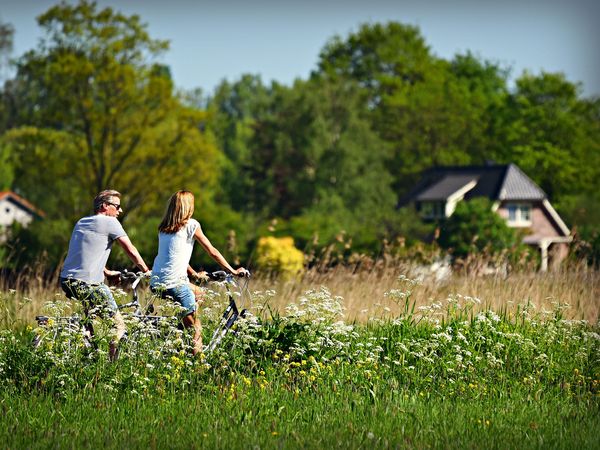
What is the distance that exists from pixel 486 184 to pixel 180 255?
53.7m

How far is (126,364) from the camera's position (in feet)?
26.2

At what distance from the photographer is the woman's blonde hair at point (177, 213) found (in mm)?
8836

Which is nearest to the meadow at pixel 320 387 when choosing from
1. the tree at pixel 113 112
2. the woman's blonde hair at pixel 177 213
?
the woman's blonde hair at pixel 177 213

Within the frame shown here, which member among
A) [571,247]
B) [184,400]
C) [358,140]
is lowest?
[184,400]

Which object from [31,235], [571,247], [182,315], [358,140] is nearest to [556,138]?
[358,140]

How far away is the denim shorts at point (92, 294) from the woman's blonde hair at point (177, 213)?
814 mm

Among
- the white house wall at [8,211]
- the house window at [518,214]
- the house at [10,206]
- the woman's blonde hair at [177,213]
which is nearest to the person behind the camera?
the woman's blonde hair at [177,213]

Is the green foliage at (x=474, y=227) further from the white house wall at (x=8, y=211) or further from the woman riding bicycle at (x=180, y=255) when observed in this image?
the woman riding bicycle at (x=180, y=255)

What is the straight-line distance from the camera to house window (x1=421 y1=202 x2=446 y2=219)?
62.4 m

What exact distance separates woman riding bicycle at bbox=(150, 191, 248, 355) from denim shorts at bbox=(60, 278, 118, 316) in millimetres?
544

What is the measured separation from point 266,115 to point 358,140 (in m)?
6.86

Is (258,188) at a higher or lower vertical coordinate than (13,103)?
lower

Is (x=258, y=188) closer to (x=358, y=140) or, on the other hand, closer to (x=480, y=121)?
(x=358, y=140)

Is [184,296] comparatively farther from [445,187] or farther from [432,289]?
[445,187]
